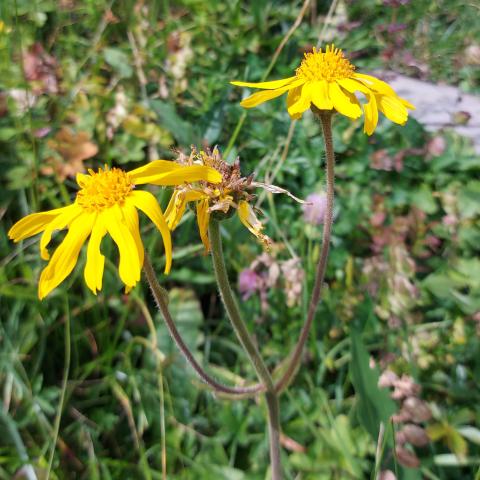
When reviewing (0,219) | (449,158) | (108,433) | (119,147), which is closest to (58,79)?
(119,147)

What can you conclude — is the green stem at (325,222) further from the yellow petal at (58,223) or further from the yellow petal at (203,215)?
the yellow petal at (58,223)

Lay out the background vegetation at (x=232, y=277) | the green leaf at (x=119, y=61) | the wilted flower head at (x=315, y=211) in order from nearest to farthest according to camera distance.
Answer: the background vegetation at (x=232, y=277) < the wilted flower head at (x=315, y=211) < the green leaf at (x=119, y=61)

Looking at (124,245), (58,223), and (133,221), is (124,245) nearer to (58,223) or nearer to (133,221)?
(133,221)

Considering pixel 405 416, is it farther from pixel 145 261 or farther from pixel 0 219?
pixel 0 219

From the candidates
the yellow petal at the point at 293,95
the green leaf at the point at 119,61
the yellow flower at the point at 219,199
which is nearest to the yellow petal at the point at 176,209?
the yellow flower at the point at 219,199

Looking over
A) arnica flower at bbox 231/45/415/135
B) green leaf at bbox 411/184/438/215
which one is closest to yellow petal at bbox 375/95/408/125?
arnica flower at bbox 231/45/415/135
